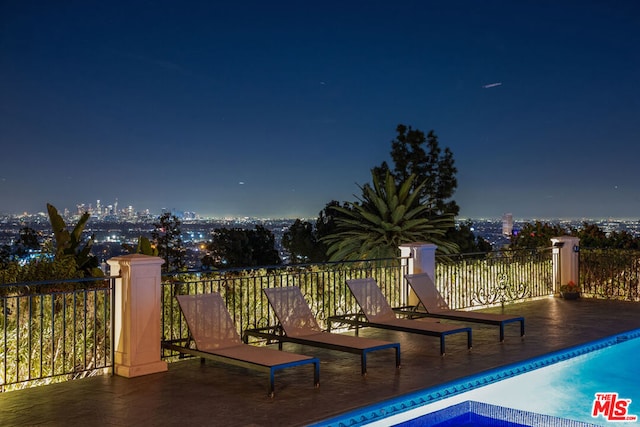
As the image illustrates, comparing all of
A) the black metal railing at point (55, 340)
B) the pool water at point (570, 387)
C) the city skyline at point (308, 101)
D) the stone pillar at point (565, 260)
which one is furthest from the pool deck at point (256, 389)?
the city skyline at point (308, 101)

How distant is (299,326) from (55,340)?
10.7 feet

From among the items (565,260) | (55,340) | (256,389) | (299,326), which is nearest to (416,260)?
(299,326)

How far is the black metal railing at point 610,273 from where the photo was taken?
14.6 m

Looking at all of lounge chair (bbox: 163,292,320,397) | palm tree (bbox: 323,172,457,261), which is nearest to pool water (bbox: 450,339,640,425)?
lounge chair (bbox: 163,292,320,397)

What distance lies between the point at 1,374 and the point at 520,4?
67.1ft

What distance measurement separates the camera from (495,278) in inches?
556

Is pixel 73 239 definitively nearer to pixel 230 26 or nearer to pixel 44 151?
pixel 230 26

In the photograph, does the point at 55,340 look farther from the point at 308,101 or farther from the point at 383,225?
the point at 308,101

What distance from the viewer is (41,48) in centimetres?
3603

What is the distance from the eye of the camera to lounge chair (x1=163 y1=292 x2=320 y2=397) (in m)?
6.63

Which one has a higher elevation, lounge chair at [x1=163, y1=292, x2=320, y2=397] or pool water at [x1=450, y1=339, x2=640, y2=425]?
lounge chair at [x1=163, y1=292, x2=320, y2=397]

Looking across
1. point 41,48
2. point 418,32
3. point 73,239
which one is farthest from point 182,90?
point 73,239

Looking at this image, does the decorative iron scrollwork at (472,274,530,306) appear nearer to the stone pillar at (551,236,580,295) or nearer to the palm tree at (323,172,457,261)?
the stone pillar at (551,236,580,295)

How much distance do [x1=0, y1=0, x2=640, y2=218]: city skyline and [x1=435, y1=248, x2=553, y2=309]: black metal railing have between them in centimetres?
1032
